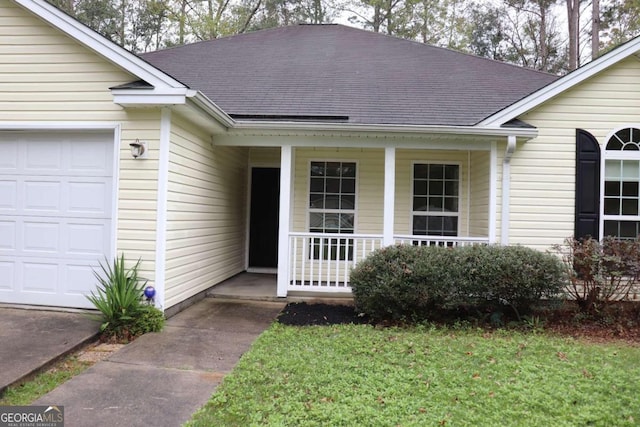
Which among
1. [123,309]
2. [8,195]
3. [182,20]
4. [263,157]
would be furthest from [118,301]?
[182,20]

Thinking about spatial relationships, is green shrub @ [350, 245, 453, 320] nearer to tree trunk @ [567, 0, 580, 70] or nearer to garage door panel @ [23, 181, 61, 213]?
garage door panel @ [23, 181, 61, 213]

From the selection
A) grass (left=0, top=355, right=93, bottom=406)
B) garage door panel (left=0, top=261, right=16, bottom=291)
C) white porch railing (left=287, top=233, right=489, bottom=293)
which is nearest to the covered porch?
white porch railing (left=287, top=233, right=489, bottom=293)

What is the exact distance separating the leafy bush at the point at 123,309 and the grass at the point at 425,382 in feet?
4.44

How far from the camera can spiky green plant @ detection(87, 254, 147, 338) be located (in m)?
4.55

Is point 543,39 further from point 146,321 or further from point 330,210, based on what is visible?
point 146,321

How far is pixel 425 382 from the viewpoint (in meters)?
3.43

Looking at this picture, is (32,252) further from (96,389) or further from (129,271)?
(96,389)

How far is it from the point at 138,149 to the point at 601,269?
604 centimetres

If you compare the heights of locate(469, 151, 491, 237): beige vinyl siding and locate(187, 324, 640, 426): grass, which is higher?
locate(469, 151, 491, 237): beige vinyl siding

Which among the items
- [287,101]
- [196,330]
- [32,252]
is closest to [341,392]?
[196,330]

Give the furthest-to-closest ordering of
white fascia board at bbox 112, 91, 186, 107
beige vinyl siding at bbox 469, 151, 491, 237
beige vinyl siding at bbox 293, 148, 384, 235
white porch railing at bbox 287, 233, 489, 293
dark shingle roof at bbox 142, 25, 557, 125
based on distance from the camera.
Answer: beige vinyl siding at bbox 293, 148, 384, 235 < dark shingle roof at bbox 142, 25, 557, 125 < beige vinyl siding at bbox 469, 151, 491, 237 < white porch railing at bbox 287, 233, 489, 293 < white fascia board at bbox 112, 91, 186, 107

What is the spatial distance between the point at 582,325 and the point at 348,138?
13.4 ft

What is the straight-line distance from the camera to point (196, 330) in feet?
15.8

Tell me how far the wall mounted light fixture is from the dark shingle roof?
1.91 metres
